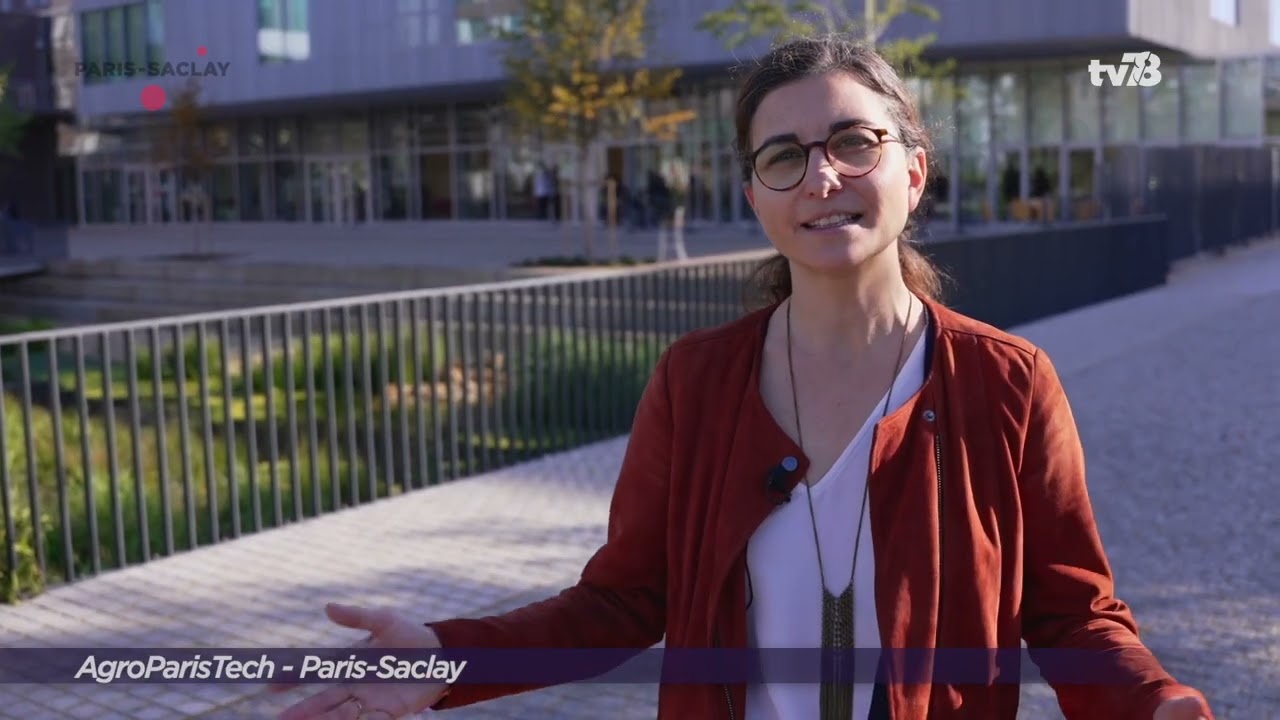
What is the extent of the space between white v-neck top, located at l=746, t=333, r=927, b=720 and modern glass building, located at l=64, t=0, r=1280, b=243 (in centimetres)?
2229

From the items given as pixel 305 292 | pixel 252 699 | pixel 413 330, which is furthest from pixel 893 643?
pixel 305 292

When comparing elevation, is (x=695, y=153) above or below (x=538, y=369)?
above

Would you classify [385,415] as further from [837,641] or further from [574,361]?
[837,641]

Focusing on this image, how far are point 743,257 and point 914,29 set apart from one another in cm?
2043

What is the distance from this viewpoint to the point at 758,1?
2267 centimetres

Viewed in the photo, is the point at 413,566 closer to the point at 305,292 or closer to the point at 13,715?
the point at 13,715

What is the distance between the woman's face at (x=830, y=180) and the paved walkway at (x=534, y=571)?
3185 millimetres

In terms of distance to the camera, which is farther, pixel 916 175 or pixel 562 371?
pixel 562 371

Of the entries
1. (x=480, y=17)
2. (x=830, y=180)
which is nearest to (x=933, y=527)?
(x=830, y=180)

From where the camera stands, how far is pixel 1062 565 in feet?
6.72

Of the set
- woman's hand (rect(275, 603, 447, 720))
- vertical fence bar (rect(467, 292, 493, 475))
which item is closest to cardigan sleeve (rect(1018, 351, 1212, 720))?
woman's hand (rect(275, 603, 447, 720))

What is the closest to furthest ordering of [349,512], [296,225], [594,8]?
[349,512], [594,8], [296,225]

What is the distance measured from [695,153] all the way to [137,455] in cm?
3230

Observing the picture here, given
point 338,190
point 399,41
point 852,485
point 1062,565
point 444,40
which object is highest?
point 399,41
